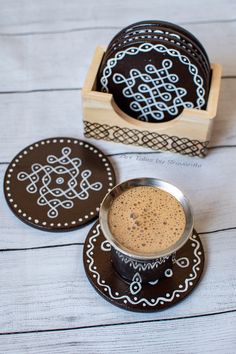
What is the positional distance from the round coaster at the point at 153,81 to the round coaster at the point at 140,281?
0.21 metres

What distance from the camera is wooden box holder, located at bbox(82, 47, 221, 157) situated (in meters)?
0.76

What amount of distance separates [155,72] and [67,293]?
1.12 ft

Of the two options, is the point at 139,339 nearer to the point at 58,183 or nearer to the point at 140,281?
the point at 140,281

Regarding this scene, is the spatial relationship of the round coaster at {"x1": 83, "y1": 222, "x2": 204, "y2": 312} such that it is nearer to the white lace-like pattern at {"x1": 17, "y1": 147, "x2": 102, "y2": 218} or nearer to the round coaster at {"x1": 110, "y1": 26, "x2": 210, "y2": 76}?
the white lace-like pattern at {"x1": 17, "y1": 147, "x2": 102, "y2": 218}

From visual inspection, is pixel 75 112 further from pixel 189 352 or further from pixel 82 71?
pixel 189 352

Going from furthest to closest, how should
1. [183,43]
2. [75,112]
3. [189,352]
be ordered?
[75,112] < [183,43] < [189,352]

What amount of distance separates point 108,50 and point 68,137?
15cm

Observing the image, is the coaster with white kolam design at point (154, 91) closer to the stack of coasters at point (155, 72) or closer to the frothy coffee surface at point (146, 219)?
the stack of coasters at point (155, 72)

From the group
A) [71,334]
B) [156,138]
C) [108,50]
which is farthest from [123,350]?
[108,50]

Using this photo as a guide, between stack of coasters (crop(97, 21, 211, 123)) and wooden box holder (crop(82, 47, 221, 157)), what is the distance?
2cm

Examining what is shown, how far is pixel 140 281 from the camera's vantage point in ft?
2.15

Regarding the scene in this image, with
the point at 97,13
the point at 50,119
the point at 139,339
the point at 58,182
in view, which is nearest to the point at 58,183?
the point at 58,182

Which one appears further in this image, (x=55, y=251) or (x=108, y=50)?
(x=108, y=50)

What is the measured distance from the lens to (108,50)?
798mm
